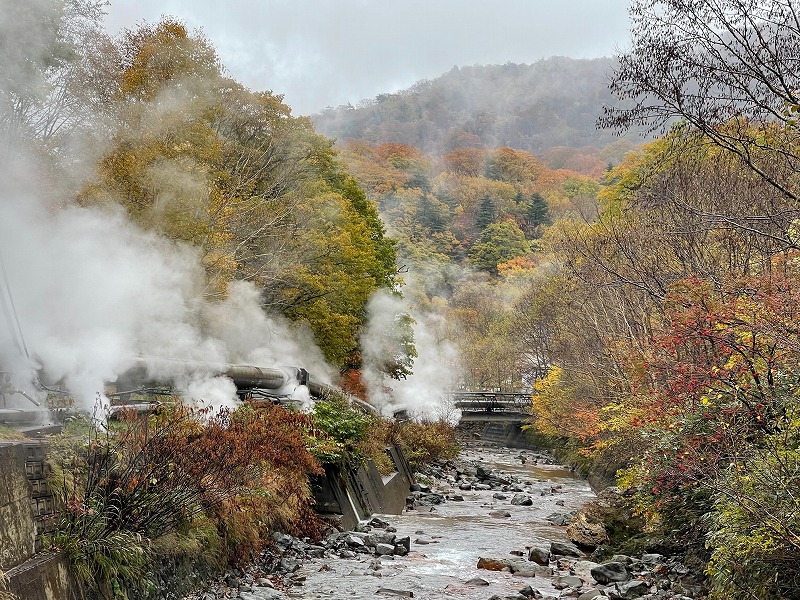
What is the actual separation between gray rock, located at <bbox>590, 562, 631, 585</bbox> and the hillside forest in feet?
3.53

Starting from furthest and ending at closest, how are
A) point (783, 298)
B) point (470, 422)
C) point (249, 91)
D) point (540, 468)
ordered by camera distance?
1. point (470, 422)
2. point (540, 468)
3. point (249, 91)
4. point (783, 298)

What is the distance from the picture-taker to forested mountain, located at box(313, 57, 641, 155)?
157 meters

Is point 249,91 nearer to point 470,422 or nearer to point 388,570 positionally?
point 388,570

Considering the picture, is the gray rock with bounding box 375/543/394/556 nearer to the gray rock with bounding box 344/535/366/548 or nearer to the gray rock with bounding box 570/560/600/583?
the gray rock with bounding box 344/535/366/548

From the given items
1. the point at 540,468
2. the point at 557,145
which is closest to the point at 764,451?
the point at 540,468

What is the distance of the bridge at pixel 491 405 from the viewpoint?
170ft

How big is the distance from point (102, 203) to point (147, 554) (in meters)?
14.6

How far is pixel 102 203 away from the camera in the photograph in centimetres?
2130

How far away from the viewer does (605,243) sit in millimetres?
20266

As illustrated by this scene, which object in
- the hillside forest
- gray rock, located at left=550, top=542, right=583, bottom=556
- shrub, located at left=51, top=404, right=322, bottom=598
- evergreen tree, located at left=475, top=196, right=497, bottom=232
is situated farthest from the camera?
evergreen tree, located at left=475, top=196, right=497, bottom=232

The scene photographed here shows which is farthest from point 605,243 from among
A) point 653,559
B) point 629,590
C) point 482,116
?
point 482,116

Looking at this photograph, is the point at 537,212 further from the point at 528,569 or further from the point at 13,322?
the point at 13,322

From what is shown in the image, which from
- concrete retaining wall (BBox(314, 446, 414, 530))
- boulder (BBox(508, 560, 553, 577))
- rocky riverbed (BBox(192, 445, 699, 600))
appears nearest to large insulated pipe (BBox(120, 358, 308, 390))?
concrete retaining wall (BBox(314, 446, 414, 530))

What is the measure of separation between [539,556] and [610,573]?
1881 millimetres
